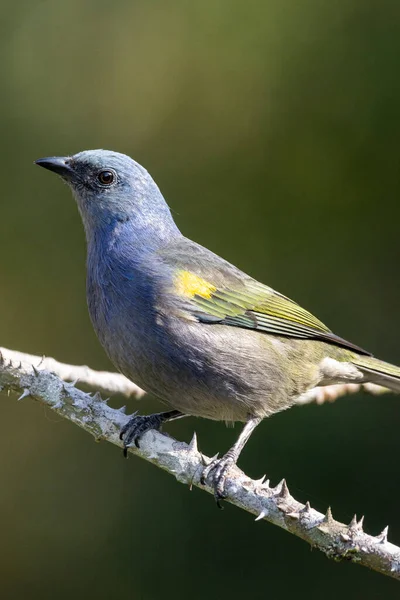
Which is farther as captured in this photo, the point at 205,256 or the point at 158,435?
the point at 205,256

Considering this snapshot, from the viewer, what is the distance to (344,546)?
3.67 metres

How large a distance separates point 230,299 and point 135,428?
3.48ft

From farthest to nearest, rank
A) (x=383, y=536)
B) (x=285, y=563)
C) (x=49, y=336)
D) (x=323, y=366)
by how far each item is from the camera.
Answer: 1. (x=49, y=336)
2. (x=285, y=563)
3. (x=323, y=366)
4. (x=383, y=536)

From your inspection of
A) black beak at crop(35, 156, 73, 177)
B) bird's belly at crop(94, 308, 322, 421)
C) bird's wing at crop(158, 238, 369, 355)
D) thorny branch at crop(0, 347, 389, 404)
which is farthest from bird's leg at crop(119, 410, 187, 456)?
black beak at crop(35, 156, 73, 177)

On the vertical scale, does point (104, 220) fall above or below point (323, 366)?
above

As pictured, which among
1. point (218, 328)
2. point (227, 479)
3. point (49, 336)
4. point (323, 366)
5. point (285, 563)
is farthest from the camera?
point (49, 336)

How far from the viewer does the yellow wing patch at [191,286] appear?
199 inches

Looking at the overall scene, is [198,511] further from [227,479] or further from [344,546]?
[344,546]

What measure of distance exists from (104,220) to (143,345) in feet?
3.20

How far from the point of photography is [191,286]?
5.12 metres

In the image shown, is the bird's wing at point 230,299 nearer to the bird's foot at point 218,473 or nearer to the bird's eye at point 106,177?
the bird's eye at point 106,177

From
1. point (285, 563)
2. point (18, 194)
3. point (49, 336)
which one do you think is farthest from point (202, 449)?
point (18, 194)

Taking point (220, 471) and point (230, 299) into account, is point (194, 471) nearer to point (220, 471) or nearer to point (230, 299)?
point (220, 471)

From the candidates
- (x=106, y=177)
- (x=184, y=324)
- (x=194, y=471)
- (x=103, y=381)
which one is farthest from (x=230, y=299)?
(x=194, y=471)
